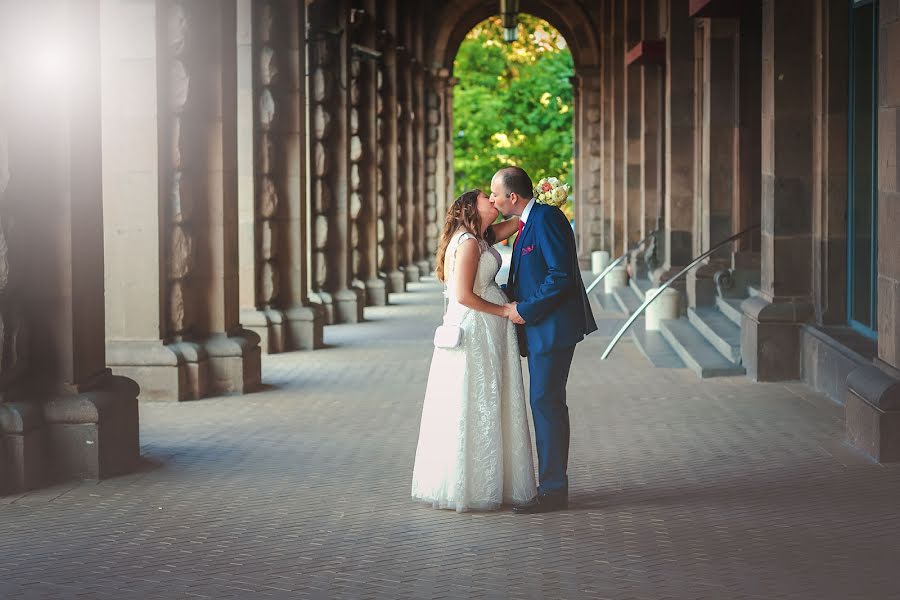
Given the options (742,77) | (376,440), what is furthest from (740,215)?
(376,440)

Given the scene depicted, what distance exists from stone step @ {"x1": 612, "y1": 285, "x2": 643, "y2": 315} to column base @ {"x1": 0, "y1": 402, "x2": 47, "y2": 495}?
1302 cm

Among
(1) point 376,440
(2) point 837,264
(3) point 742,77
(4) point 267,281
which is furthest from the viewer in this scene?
(3) point 742,77

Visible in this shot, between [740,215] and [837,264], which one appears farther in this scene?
[740,215]

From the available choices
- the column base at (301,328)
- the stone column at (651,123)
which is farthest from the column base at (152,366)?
the stone column at (651,123)

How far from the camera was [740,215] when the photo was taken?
17719 millimetres

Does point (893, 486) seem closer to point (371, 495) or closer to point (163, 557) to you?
point (371, 495)

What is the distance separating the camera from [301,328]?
54.3ft

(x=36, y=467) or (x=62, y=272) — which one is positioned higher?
(x=62, y=272)

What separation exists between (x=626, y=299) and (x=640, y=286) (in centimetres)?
74

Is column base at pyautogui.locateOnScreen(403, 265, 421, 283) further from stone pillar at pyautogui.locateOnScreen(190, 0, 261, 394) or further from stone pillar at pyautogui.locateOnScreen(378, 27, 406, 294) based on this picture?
stone pillar at pyautogui.locateOnScreen(190, 0, 261, 394)

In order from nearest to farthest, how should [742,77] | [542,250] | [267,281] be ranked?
[542,250] → [267,281] → [742,77]

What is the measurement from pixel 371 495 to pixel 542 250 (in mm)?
1629

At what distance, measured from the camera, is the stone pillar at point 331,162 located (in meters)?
18.9

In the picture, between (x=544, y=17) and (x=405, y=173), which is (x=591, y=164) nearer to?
(x=544, y=17)
